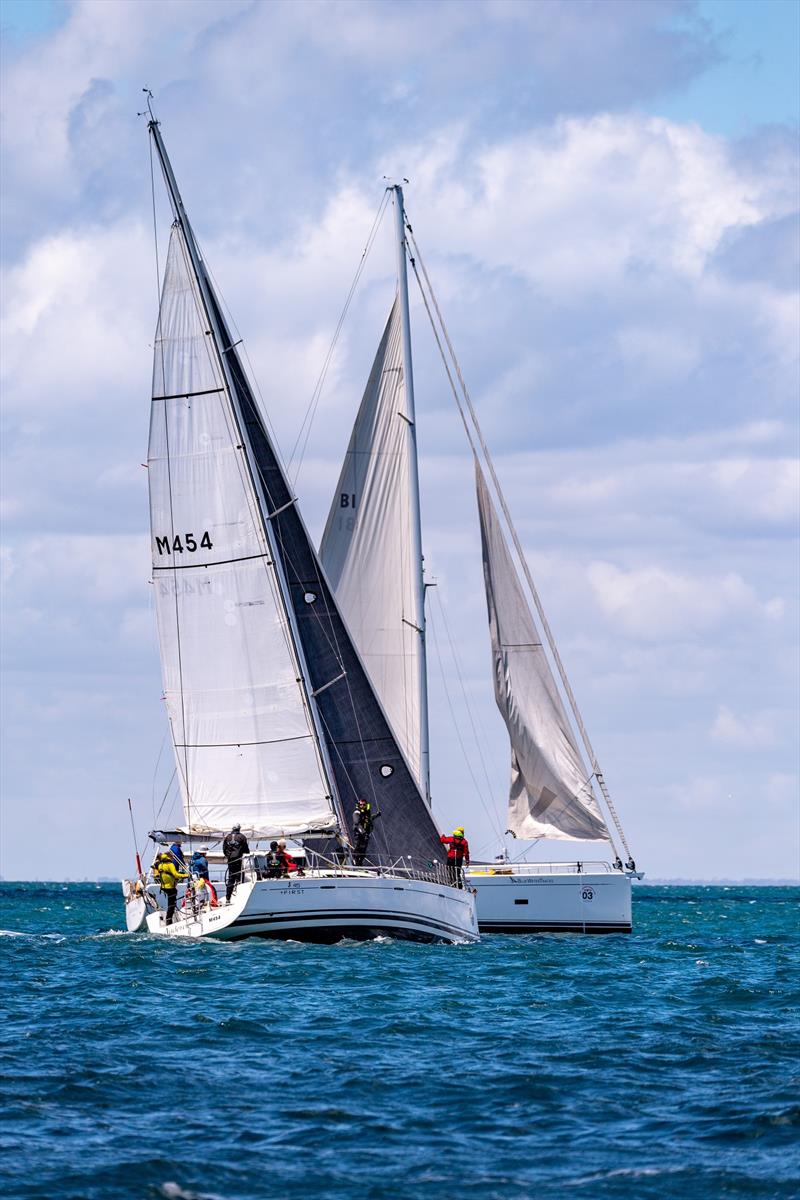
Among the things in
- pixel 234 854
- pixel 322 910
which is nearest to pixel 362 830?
pixel 234 854

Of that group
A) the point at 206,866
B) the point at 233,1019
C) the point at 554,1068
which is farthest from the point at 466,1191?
the point at 206,866

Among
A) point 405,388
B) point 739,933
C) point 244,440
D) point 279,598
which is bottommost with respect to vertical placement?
point 739,933

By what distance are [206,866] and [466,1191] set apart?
21190 millimetres

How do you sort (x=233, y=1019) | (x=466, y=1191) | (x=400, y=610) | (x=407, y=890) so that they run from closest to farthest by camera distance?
1. (x=466, y=1191)
2. (x=233, y=1019)
3. (x=407, y=890)
4. (x=400, y=610)

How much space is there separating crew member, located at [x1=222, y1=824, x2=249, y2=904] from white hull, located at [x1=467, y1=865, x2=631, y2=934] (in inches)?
400

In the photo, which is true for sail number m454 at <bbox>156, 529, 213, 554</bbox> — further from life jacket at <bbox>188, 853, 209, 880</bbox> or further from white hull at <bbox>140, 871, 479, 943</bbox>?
white hull at <bbox>140, 871, 479, 943</bbox>

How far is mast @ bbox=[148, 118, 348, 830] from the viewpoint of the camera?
34.0 metres

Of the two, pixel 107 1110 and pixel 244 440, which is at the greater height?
pixel 244 440

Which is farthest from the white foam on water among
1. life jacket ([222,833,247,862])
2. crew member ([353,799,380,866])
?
crew member ([353,799,380,866])

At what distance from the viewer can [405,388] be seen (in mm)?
44969

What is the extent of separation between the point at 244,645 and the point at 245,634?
223 millimetres

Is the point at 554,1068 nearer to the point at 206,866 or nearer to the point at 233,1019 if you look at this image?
the point at 233,1019

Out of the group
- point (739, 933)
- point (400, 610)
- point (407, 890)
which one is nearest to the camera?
point (407, 890)

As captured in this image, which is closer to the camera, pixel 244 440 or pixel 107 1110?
pixel 107 1110
